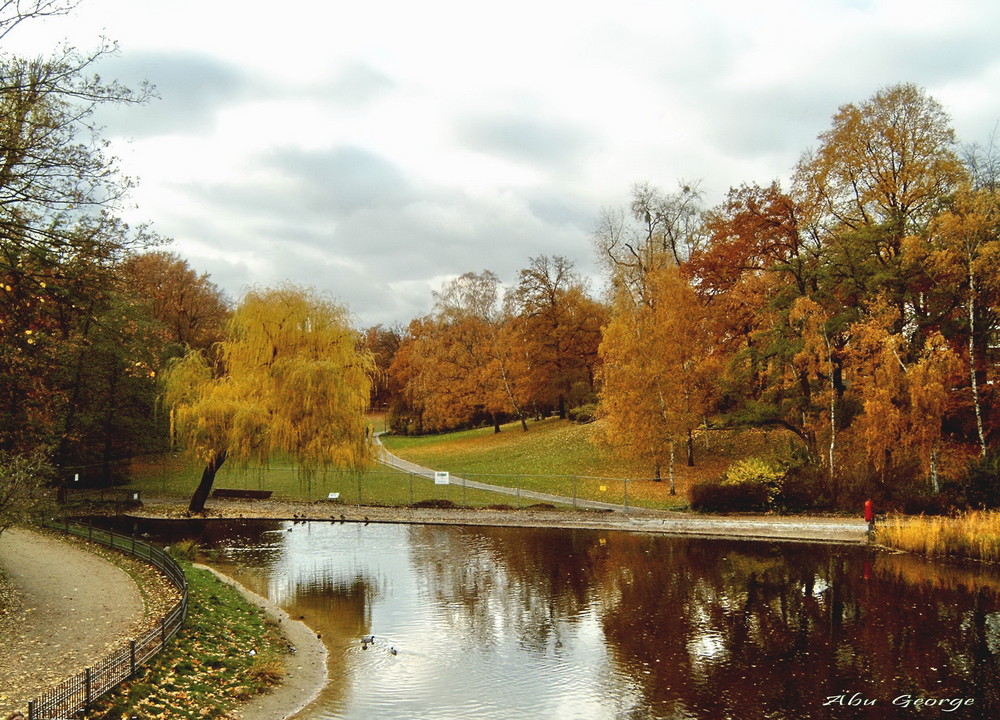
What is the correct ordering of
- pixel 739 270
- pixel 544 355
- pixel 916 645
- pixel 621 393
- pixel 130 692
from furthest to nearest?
pixel 544 355
pixel 739 270
pixel 621 393
pixel 916 645
pixel 130 692

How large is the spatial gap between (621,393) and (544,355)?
946 inches

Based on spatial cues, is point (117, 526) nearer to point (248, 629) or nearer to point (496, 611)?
point (248, 629)

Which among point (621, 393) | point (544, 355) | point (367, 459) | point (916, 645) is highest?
point (544, 355)

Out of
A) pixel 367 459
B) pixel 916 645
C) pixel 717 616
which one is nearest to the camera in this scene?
pixel 916 645

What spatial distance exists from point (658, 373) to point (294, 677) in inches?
1066

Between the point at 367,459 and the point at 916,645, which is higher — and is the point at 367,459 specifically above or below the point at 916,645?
above

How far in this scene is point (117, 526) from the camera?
109 feet

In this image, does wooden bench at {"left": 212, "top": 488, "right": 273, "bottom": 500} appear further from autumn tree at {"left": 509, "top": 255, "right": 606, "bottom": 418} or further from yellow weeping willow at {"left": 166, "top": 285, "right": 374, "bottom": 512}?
autumn tree at {"left": 509, "top": 255, "right": 606, "bottom": 418}

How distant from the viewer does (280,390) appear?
105ft

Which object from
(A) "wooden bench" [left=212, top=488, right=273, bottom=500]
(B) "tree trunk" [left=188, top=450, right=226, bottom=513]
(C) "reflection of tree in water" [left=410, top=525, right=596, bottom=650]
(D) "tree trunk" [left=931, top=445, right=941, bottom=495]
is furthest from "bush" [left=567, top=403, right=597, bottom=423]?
(B) "tree trunk" [left=188, top=450, right=226, bottom=513]

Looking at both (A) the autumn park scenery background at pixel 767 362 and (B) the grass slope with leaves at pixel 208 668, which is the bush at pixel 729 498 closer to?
(A) the autumn park scenery background at pixel 767 362

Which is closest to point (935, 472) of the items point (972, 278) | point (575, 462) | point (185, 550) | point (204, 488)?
point (972, 278)

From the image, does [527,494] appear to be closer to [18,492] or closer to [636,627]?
[636,627]

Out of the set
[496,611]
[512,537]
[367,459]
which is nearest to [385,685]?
[496,611]
